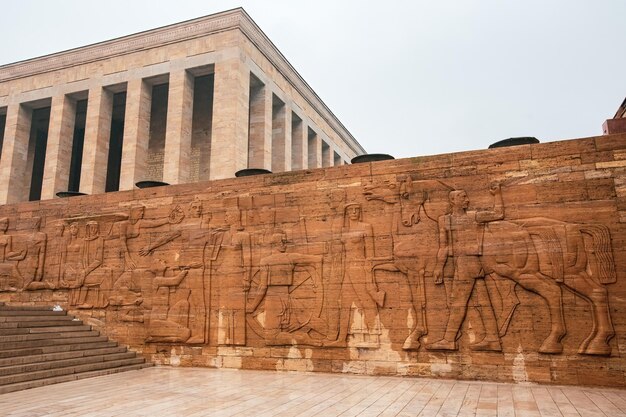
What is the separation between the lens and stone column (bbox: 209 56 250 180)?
65.7ft

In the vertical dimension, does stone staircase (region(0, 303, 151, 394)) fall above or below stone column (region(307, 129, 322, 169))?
below

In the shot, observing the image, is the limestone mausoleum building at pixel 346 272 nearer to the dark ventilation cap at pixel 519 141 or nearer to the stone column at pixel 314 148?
the dark ventilation cap at pixel 519 141

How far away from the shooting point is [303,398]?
279 inches

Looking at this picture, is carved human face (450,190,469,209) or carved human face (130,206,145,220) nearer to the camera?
carved human face (450,190,469,209)

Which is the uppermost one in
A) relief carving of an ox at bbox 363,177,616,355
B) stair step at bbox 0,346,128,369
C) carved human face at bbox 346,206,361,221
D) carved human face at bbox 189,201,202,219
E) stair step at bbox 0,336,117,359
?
carved human face at bbox 189,201,202,219

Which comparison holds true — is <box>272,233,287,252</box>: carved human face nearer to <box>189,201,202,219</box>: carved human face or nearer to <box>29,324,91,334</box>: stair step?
→ <box>189,201,202,219</box>: carved human face

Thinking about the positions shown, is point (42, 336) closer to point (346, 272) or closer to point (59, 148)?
point (346, 272)

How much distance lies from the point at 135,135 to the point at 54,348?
45.7 feet

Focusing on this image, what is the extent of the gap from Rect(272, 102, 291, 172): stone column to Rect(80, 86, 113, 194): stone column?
327 inches

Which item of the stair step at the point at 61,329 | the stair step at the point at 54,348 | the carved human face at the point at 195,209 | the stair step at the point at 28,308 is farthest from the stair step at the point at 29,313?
the carved human face at the point at 195,209

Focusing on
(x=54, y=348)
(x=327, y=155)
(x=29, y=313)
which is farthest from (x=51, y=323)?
(x=327, y=155)

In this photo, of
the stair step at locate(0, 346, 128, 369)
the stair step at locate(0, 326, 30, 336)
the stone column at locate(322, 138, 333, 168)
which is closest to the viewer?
the stair step at locate(0, 346, 128, 369)

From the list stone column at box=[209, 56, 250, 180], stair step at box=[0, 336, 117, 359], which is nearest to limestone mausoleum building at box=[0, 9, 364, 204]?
stone column at box=[209, 56, 250, 180]

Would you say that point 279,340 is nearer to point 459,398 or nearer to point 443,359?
point 443,359
